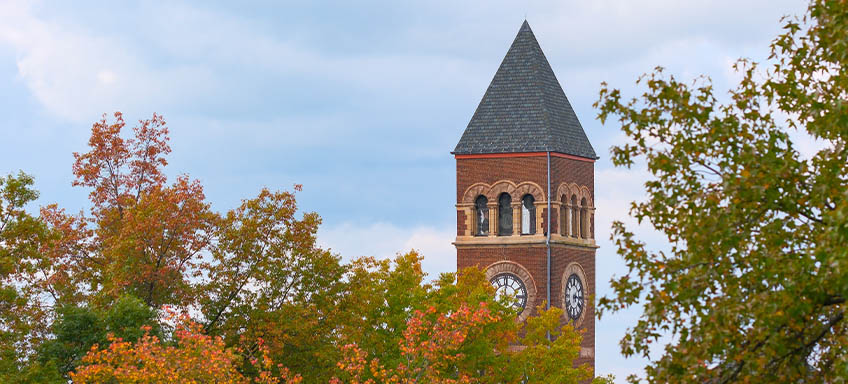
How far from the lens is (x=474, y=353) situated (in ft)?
141

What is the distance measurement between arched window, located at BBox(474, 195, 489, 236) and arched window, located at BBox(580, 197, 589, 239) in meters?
4.94

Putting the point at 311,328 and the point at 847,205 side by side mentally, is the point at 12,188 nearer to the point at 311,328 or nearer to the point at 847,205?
the point at 311,328

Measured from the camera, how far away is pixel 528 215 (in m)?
59.9

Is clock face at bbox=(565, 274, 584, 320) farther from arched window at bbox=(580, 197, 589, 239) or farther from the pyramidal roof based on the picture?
the pyramidal roof

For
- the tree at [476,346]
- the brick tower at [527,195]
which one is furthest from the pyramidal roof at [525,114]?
the tree at [476,346]

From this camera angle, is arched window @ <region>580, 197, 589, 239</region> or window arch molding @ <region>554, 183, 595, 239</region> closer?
window arch molding @ <region>554, 183, 595, 239</region>

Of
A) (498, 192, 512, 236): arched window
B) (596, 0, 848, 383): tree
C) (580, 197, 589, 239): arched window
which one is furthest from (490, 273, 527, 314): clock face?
(596, 0, 848, 383): tree

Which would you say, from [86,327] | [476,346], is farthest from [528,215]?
[86,327]

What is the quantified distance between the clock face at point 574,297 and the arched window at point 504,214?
3700mm

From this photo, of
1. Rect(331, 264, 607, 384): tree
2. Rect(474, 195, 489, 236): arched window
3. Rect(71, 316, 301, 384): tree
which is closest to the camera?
Rect(71, 316, 301, 384): tree

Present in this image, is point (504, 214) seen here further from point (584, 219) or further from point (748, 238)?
point (748, 238)

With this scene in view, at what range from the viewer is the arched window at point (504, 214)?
197 feet

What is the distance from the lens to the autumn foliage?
3506cm

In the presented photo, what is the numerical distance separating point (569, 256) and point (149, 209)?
26.5 metres
